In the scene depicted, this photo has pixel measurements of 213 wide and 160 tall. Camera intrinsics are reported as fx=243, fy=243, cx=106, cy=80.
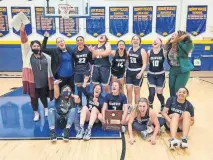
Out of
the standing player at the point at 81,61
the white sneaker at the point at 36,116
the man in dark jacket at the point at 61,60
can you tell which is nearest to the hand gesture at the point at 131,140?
the standing player at the point at 81,61

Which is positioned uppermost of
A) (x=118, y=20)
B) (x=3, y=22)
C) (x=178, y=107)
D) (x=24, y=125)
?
(x=118, y=20)

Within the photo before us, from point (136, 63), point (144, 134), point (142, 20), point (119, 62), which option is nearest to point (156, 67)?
point (136, 63)

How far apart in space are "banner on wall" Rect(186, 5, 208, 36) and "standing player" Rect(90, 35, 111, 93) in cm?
508

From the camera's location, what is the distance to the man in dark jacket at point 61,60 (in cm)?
461

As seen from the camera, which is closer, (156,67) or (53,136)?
(53,136)

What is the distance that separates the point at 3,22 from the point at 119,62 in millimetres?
6065

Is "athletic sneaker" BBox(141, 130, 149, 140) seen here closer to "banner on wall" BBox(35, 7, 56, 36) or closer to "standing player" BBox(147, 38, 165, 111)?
"standing player" BBox(147, 38, 165, 111)

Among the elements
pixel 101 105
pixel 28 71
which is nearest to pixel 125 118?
pixel 101 105

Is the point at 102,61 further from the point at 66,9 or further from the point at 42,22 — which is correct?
the point at 42,22

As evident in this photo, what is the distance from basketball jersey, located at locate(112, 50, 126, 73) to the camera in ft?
15.9

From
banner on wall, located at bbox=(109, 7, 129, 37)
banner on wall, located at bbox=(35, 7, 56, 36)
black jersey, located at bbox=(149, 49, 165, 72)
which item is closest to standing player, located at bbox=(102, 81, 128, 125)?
black jersey, located at bbox=(149, 49, 165, 72)

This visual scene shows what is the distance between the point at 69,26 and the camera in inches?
352

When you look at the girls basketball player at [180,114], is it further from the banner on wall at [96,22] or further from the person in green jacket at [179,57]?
the banner on wall at [96,22]

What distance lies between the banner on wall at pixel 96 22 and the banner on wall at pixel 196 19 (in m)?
3.09
